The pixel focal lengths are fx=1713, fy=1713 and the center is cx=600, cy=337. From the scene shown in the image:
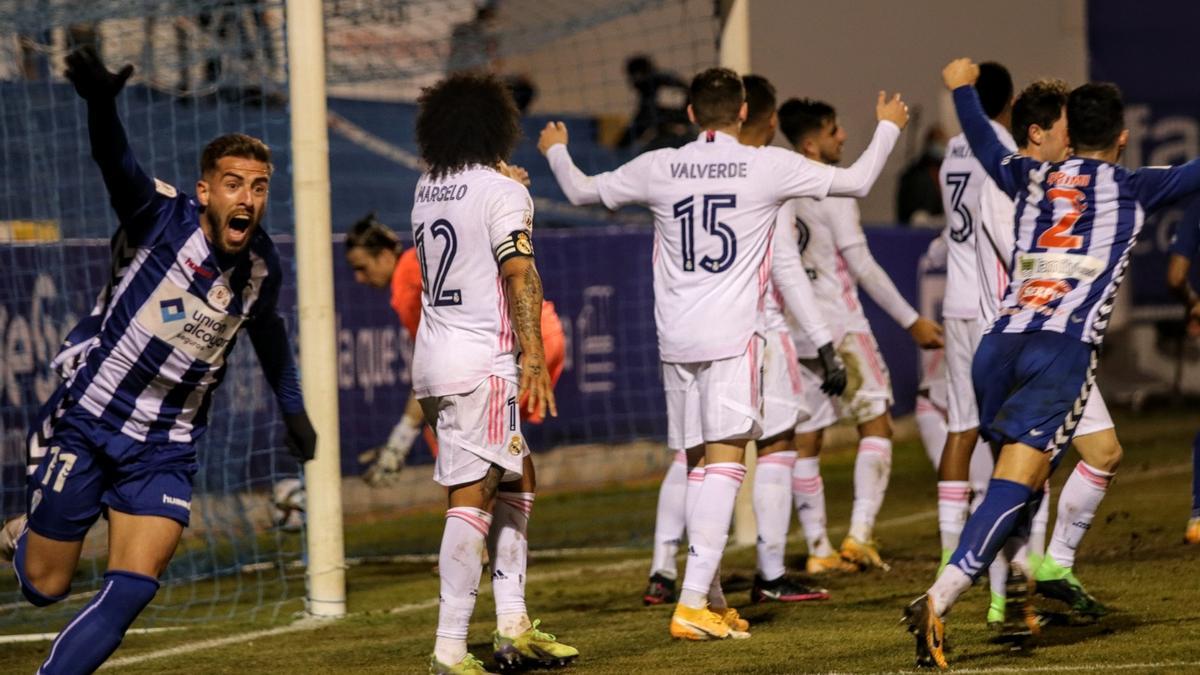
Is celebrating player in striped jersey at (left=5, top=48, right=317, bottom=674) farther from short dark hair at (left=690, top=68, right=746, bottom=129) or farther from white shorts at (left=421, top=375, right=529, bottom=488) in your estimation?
short dark hair at (left=690, top=68, right=746, bottom=129)

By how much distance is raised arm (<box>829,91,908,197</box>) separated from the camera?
21.9ft

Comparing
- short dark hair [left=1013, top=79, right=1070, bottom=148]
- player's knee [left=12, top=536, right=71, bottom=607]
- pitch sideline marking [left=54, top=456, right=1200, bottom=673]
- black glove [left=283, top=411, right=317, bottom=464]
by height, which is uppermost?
short dark hair [left=1013, top=79, right=1070, bottom=148]

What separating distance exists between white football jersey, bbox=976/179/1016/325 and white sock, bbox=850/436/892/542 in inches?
71.0

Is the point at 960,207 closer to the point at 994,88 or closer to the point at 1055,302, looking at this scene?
the point at 994,88

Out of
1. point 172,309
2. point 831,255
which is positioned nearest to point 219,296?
point 172,309

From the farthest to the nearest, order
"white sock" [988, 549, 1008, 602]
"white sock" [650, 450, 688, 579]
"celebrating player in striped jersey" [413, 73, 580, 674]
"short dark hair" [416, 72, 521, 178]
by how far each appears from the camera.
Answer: "white sock" [650, 450, 688, 579]
"white sock" [988, 549, 1008, 602]
"short dark hair" [416, 72, 521, 178]
"celebrating player in striped jersey" [413, 73, 580, 674]

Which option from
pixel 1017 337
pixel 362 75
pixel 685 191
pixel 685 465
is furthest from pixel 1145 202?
pixel 362 75

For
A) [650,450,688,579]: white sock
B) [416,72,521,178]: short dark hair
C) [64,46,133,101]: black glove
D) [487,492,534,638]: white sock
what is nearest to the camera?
[64,46,133,101]: black glove

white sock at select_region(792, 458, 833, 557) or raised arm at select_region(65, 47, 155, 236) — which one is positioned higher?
raised arm at select_region(65, 47, 155, 236)

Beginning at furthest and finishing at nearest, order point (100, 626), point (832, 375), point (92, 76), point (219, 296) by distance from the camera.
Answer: point (832, 375)
point (219, 296)
point (100, 626)
point (92, 76)

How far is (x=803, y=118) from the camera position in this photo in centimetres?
851

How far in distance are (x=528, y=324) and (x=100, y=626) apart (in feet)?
5.45

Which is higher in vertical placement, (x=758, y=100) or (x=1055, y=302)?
(x=758, y=100)

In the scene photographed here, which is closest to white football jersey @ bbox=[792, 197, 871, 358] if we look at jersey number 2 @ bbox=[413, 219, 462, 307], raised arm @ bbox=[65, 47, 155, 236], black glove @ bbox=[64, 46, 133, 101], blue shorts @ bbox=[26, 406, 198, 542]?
jersey number 2 @ bbox=[413, 219, 462, 307]
